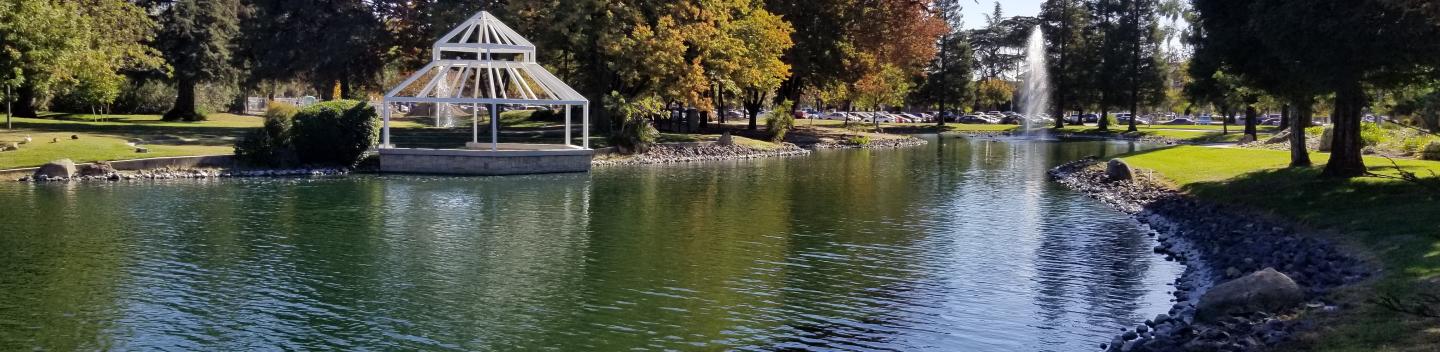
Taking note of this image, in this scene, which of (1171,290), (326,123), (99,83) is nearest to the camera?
(1171,290)

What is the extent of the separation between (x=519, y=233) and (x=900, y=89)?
71446 millimetres

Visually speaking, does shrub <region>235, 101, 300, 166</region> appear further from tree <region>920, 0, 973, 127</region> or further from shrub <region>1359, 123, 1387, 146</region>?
tree <region>920, 0, 973, 127</region>

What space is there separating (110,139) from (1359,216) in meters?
44.5

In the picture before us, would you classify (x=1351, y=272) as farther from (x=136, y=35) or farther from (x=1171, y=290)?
(x=136, y=35)

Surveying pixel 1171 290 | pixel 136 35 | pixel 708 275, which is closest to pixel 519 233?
pixel 708 275

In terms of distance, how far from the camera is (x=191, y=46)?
213 ft

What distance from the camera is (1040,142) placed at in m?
73.6

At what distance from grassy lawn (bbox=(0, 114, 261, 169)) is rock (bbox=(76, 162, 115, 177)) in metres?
0.97

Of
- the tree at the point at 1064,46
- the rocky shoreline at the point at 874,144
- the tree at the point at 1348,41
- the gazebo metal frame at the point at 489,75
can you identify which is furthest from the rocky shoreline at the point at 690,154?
the tree at the point at 1064,46

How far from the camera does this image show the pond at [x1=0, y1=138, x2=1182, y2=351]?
15391mm

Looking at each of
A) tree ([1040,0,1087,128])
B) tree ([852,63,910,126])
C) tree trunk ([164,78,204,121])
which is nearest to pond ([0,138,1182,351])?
tree trunk ([164,78,204,121])

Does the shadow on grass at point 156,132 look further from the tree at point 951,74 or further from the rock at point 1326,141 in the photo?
the tree at point 951,74

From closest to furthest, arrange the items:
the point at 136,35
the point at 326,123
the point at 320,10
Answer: the point at 326,123 → the point at 136,35 → the point at 320,10

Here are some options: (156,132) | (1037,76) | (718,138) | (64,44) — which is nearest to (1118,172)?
(718,138)
